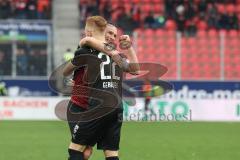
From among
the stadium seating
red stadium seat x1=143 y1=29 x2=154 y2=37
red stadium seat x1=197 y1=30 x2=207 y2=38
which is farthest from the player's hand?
red stadium seat x1=197 y1=30 x2=207 y2=38

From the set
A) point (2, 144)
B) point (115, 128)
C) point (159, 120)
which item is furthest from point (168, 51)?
point (115, 128)

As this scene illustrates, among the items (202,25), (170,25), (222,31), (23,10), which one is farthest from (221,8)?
(23,10)

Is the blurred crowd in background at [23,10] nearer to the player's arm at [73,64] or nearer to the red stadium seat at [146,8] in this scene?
the red stadium seat at [146,8]

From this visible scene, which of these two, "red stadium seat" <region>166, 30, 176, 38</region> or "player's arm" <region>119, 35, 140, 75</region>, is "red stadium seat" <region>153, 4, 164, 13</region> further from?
"player's arm" <region>119, 35, 140, 75</region>

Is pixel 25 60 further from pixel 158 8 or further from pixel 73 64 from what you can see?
pixel 73 64

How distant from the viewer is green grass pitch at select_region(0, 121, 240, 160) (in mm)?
12320

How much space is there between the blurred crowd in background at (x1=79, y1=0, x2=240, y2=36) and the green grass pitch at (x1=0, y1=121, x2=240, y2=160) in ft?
22.0

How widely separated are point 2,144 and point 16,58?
1051 cm

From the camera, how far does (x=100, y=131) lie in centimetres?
775

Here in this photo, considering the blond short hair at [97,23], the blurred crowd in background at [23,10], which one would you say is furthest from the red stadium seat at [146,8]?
the blond short hair at [97,23]

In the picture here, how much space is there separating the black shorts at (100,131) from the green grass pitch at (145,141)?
12.9 ft

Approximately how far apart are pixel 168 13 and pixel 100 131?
20.4 m

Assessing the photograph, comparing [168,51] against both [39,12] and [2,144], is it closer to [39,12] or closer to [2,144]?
[39,12]

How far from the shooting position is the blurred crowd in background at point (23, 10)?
26.2 metres
